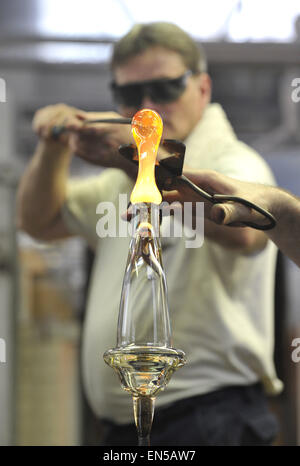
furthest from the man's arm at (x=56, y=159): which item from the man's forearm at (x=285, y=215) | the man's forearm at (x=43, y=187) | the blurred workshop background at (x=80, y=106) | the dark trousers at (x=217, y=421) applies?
the dark trousers at (x=217, y=421)

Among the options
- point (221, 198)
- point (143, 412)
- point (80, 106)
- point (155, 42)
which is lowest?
point (143, 412)

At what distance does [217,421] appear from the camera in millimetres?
856

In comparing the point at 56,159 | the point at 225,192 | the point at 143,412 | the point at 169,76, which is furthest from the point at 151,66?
the point at 143,412

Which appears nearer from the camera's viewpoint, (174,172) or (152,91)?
(174,172)

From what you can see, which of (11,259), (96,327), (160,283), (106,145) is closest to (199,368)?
(96,327)

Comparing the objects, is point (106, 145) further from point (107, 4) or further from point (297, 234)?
point (107, 4)

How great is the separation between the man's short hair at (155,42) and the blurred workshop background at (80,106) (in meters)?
0.38

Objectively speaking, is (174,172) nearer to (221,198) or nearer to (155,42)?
(221,198)

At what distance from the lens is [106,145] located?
596mm

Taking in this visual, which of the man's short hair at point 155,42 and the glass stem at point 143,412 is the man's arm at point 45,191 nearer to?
the man's short hair at point 155,42

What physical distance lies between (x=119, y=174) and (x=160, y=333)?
682 millimetres

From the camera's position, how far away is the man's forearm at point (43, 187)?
1.00 m

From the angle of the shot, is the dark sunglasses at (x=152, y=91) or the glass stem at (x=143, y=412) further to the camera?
the dark sunglasses at (x=152, y=91)

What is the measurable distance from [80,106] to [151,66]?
1898 mm
